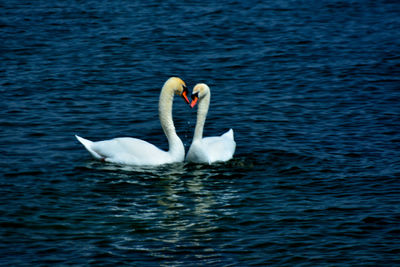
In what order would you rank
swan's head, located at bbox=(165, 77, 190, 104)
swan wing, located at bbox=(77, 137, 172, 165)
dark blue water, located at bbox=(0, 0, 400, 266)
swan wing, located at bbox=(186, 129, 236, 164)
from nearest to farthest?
dark blue water, located at bbox=(0, 0, 400, 266) < swan wing, located at bbox=(77, 137, 172, 165) < swan wing, located at bbox=(186, 129, 236, 164) < swan's head, located at bbox=(165, 77, 190, 104)

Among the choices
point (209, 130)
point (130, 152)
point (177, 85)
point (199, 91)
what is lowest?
point (209, 130)

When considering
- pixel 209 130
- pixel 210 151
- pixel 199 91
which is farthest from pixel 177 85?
pixel 209 130

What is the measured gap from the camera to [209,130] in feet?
49.3

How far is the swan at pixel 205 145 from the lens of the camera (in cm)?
1283

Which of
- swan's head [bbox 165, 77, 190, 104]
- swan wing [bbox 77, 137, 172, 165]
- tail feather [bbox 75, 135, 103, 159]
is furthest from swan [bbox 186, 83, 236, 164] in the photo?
tail feather [bbox 75, 135, 103, 159]

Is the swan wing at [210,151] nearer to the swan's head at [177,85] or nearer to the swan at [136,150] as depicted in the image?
the swan at [136,150]

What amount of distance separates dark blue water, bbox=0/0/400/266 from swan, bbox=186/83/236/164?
21 centimetres

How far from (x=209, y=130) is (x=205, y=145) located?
2.03 metres

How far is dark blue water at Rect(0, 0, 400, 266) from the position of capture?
977 centimetres

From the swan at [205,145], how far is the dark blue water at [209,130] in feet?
0.70

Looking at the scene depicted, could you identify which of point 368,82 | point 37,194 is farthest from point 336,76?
point 37,194

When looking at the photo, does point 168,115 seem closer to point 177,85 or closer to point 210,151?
point 177,85

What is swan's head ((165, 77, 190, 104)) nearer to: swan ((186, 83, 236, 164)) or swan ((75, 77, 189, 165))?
swan ((75, 77, 189, 165))

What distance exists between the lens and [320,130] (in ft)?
48.2
